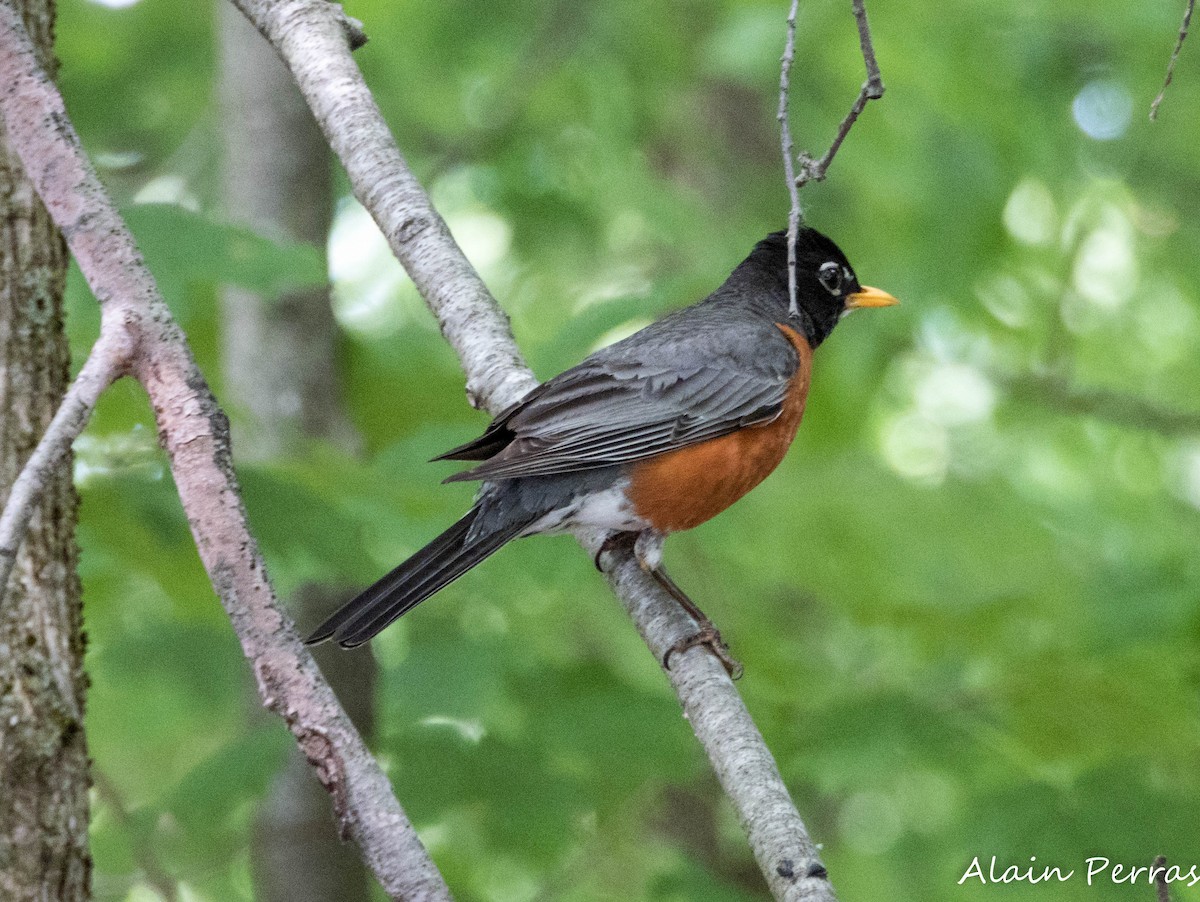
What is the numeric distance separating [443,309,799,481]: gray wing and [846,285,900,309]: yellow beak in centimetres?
71

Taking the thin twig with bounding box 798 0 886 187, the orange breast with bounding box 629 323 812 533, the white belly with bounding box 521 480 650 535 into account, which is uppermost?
the orange breast with bounding box 629 323 812 533

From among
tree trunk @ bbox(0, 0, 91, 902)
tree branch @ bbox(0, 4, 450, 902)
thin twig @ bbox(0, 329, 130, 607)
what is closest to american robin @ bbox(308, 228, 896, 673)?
tree trunk @ bbox(0, 0, 91, 902)

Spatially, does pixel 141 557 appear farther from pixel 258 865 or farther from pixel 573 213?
pixel 573 213

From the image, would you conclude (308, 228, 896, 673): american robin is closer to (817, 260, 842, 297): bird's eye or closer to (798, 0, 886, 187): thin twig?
(817, 260, 842, 297): bird's eye

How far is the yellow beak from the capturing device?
4883mm

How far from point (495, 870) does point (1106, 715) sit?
92.2 inches

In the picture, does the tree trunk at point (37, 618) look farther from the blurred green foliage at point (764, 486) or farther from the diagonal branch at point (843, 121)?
the diagonal branch at point (843, 121)

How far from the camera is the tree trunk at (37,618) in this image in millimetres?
2672

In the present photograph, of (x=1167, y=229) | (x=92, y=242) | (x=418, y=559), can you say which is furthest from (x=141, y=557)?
(x=1167, y=229)

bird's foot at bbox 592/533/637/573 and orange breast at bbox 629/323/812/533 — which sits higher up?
orange breast at bbox 629/323/812/533

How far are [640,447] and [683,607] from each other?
0.62 metres

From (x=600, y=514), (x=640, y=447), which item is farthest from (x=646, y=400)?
(x=600, y=514)

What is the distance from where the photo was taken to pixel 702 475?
3.67 m

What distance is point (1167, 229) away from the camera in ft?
20.7
